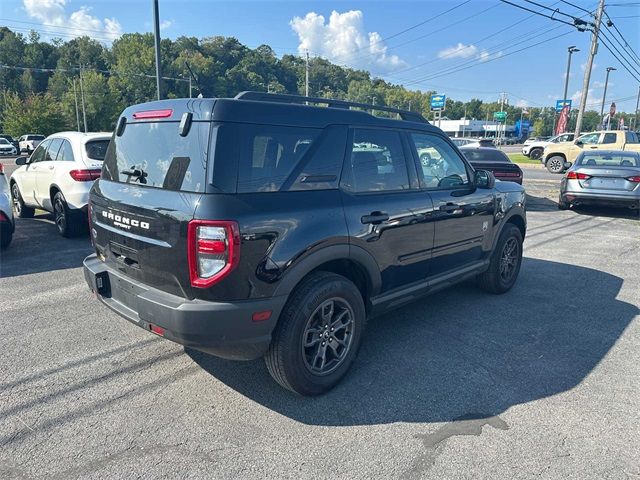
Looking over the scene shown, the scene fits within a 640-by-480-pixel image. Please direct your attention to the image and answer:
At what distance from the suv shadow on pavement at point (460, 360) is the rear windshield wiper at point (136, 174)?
1.49 meters

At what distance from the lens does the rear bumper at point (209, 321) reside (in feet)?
8.32

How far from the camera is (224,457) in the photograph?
97.0 inches

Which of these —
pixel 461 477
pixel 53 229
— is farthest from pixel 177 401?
pixel 53 229

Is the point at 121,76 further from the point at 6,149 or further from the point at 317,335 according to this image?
the point at 317,335

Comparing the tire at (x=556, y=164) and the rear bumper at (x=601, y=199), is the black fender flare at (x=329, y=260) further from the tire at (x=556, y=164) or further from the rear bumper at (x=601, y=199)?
the tire at (x=556, y=164)

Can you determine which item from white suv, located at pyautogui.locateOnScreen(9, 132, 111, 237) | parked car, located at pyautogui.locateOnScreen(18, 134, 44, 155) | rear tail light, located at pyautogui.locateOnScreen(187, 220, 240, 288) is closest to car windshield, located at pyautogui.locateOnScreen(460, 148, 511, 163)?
white suv, located at pyautogui.locateOnScreen(9, 132, 111, 237)

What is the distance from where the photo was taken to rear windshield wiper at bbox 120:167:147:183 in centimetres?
300

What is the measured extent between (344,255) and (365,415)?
3.50 feet

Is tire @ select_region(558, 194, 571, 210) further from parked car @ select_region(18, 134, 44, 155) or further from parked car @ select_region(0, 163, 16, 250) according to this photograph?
parked car @ select_region(18, 134, 44, 155)

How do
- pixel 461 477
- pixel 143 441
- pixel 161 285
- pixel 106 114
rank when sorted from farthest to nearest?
pixel 106 114 < pixel 161 285 < pixel 143 441 < pixel 461 477

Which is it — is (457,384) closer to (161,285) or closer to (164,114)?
(161,285)

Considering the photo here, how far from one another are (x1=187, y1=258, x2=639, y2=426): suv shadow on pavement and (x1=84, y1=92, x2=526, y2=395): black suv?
0.97ft

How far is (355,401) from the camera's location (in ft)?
9.98

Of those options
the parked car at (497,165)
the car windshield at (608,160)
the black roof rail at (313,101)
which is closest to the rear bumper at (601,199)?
the car windshield at (608,160)
